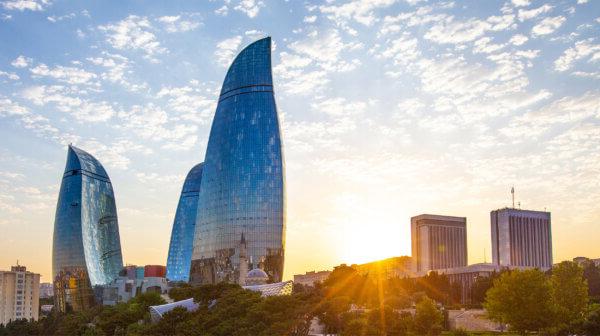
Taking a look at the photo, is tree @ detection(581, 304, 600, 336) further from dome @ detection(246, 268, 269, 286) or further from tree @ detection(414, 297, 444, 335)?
dome @ detection(246, 268, 269, 286)

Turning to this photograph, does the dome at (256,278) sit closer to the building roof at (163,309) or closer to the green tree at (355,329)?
the building roof at (163,309)

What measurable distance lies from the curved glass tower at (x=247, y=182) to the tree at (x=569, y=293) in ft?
281

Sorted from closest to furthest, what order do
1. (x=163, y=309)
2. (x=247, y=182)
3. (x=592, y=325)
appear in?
(x=592, y=325)
(x=163, y=309)
(x=247, y=182)

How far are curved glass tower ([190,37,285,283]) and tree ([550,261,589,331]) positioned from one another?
85688 mm

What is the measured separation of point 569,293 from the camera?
78.8m

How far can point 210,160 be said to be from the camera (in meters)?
169

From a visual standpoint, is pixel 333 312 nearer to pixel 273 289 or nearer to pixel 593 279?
pixel 273 289

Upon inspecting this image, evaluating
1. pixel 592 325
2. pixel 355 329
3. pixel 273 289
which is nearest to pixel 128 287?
pixel 273 289

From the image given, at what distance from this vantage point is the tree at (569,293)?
7550cm

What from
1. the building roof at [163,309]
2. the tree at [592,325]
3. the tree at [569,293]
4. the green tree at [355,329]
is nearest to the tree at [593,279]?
the tree at [569,293]

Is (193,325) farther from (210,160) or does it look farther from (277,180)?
(210,160)

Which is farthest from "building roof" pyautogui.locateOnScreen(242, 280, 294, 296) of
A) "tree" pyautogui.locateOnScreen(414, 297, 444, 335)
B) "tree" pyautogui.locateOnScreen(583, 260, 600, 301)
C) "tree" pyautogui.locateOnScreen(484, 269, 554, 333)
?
"tree" pyautogui.locateOnScreen(583, 260, 600, 301)

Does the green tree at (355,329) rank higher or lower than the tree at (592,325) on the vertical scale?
lower

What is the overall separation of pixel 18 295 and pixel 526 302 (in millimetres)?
147302
